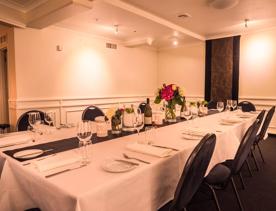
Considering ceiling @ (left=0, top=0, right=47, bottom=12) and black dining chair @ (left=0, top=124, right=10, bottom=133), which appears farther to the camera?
black dining chair @ (left=0, top=124, right=10, bottom=133)

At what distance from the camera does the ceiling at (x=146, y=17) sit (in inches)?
129

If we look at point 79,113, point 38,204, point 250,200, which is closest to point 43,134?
point 38,204

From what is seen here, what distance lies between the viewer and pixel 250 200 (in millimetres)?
2297

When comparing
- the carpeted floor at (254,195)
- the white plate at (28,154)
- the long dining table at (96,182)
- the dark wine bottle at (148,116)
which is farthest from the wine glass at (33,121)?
the carpeted floor at (254,195)

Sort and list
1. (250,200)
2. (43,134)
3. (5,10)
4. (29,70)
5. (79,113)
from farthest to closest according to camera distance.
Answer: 1. (79,113)
2. (29,70)
3. (5,10)
4. (250,200)
5. (43,134)

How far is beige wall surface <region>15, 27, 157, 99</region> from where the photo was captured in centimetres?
387

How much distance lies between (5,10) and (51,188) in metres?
3.37

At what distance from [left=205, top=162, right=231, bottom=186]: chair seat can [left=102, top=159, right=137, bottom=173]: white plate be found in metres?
0.84

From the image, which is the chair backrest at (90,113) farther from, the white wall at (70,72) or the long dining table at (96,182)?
the long dining table at (96,182)

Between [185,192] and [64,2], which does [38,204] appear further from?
[64,2]

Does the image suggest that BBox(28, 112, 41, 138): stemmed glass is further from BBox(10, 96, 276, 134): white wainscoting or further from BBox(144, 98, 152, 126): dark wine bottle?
BBox(10, 96, 276, 134): white wainscoting

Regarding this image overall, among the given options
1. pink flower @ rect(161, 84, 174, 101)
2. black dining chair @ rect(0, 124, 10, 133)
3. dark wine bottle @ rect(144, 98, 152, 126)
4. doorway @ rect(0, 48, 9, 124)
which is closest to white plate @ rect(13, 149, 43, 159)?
dark wine bottle @ rect(144, 98, 152, 126)

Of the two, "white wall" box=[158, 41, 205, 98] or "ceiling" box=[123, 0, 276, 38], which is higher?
"ceiling" box=[123, 0, 276, 38]

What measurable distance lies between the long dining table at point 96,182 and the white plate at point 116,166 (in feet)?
0.06
